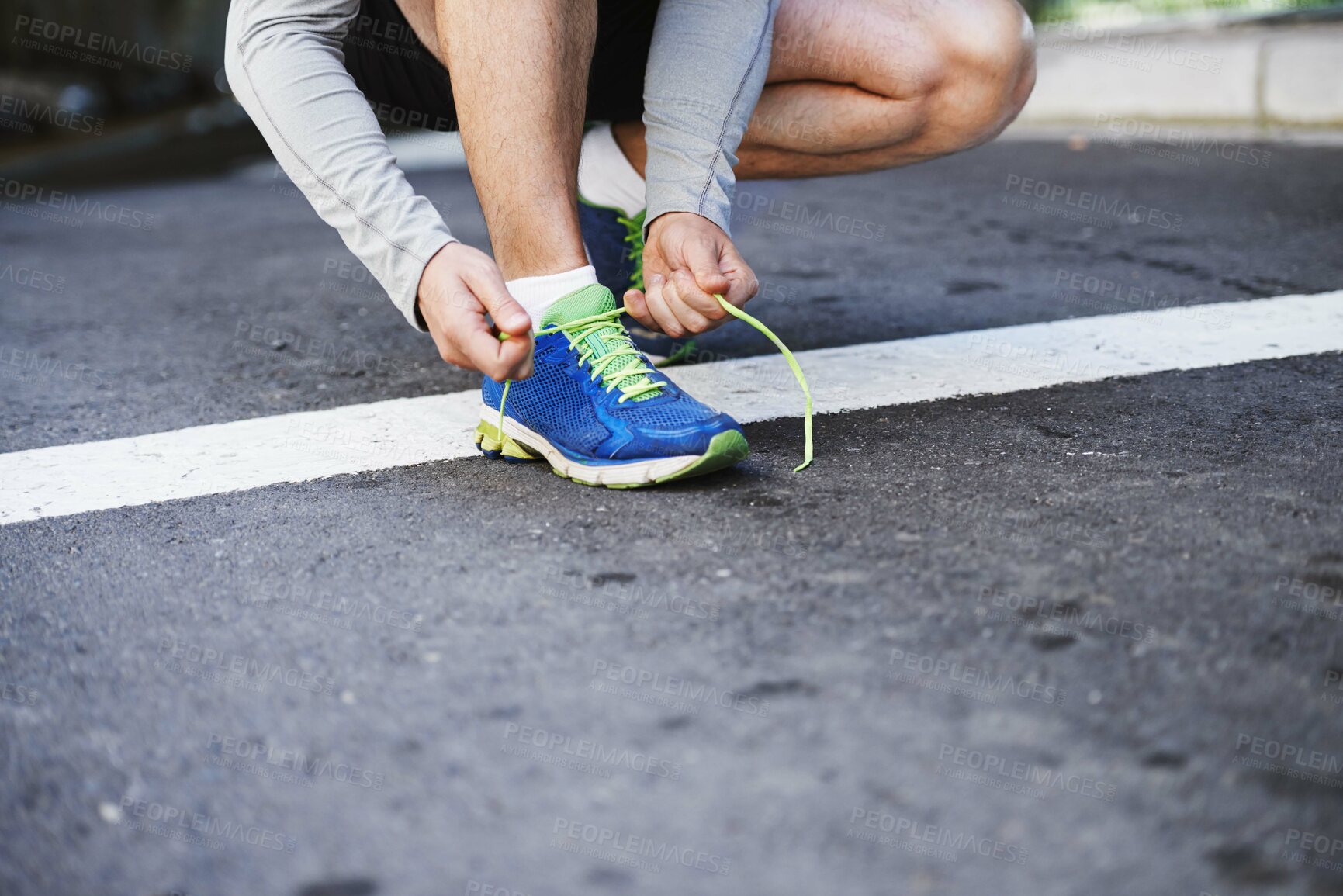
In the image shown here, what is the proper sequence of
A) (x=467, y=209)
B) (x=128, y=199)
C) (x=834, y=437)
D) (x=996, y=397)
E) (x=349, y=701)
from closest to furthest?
(x=349, y=701), (x=834, y=437), (x=996, y=397), (x=467, y=209), (x=128, y=199)

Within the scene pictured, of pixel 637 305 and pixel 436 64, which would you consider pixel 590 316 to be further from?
pixel 436 64

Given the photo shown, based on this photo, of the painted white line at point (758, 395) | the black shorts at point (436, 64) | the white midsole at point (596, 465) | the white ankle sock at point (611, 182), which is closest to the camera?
the white midsole at point (596, 465)

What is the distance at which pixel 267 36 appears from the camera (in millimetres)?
1755

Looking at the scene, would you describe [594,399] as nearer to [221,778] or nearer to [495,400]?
[495,400]

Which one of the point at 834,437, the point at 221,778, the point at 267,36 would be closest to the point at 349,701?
the point at 221,778

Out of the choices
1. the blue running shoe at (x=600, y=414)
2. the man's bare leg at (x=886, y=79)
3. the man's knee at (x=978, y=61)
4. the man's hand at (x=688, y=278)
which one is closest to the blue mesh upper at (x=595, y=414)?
the blue running shoe at (x=600, y=414)

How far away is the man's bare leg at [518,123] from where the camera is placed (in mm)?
1707

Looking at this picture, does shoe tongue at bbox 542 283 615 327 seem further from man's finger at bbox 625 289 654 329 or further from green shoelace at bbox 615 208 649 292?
green shoelace at bbox 615 208 649 292

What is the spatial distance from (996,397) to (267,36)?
126 centimetres

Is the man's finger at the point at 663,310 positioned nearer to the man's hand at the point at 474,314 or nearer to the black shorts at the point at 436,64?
the man's hand at the point at 474,314

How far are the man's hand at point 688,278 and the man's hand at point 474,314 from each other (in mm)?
271

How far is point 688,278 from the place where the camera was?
173 centimetres

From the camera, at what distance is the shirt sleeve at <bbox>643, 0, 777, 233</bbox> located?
1.88 m

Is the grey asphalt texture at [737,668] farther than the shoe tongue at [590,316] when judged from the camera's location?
No
